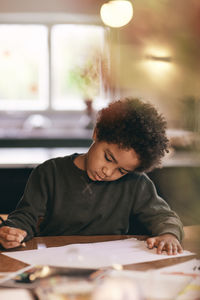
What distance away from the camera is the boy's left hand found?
0.85m

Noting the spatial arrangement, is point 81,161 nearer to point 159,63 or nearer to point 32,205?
point 32,205

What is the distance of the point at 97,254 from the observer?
0.80 metres

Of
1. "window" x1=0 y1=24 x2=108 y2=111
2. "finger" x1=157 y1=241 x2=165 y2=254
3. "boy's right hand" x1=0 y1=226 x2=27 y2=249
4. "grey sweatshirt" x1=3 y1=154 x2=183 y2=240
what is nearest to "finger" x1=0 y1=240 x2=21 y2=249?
"boy's right hand" x1=0 y1=226 x2=27 y2=249

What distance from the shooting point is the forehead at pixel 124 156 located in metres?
1.02

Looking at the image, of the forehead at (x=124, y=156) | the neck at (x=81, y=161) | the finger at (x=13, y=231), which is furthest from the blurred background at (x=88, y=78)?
the finger at (x=13, y=231)

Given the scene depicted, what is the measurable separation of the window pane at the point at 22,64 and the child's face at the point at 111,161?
341 cm

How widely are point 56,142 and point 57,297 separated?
3131 millimetres

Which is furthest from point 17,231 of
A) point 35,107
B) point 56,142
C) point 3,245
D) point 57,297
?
point 35,107

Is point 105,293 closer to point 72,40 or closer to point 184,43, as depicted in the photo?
point 184,43

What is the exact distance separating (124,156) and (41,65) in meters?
3.54

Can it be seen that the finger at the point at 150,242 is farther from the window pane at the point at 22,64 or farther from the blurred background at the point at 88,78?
the window pane at the point at 22,64

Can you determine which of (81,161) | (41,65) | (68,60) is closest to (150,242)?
(81,161)

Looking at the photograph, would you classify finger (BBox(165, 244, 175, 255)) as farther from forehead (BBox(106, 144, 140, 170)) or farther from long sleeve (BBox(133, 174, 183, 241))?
forehead (BBox(106, 144, 140, 170))

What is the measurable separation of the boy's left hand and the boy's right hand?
0.29 meters
